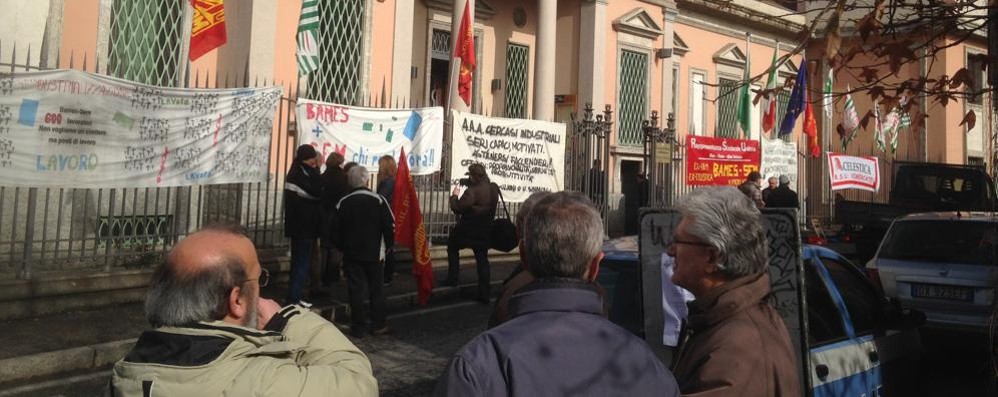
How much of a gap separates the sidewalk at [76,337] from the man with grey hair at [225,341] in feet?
16.3

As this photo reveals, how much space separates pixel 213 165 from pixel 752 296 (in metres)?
7.53

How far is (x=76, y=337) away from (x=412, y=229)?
11.2 feet

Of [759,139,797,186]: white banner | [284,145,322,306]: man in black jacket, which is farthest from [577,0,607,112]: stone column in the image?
[284,145,322,306]: man in black jacket

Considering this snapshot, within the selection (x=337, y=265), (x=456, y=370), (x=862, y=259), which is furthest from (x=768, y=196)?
(x=456, y=370)

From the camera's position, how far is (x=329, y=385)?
1.95 metres

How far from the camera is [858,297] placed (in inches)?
182

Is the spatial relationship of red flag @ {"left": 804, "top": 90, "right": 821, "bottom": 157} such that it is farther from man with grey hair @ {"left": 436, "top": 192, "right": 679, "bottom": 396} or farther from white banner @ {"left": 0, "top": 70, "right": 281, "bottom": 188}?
man with grey hair @ {"left": 436, "top": 192, "right": 679, "bottom": 396}

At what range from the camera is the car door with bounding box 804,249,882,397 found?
3870 millimetres

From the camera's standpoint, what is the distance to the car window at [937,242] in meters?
7.62

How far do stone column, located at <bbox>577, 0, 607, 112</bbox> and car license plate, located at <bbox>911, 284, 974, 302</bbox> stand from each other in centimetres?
1180

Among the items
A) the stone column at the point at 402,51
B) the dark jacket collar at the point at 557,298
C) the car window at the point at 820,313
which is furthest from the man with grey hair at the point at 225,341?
the stone column at the point at 402,51

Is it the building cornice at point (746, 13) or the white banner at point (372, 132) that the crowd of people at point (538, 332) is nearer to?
the white banner at point (372, 132)

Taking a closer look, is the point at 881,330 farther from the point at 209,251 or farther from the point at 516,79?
the point at 516,79

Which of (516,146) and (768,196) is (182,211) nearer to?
(516,146)
